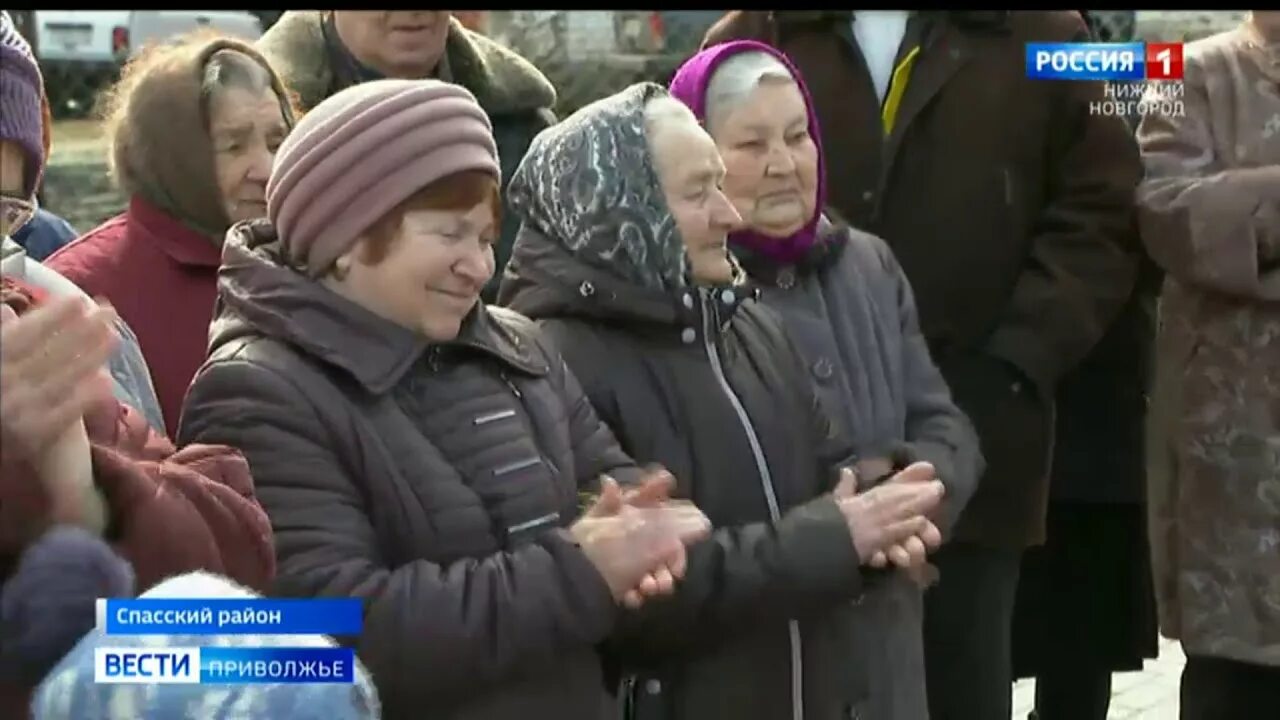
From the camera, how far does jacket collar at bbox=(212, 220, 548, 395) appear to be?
1.46 m

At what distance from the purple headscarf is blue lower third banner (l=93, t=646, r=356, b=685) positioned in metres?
0.62

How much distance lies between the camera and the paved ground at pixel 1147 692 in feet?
7.02

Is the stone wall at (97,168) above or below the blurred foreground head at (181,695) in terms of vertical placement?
above

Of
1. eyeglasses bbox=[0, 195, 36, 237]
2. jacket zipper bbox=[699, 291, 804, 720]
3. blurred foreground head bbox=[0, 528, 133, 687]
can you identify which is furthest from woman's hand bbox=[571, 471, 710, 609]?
eyeglasses bbox=[0, 195, 36, 237]

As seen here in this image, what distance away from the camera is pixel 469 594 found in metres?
1.47

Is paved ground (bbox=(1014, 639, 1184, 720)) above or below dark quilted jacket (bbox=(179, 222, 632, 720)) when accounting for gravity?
below

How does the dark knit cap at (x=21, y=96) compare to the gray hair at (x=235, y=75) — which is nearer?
the dark knit cap at (x=21, y=96)

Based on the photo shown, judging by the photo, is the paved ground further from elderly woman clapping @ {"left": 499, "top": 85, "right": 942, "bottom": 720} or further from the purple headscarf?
the purple headscarf

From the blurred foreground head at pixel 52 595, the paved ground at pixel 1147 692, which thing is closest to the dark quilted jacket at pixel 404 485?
the blurred foreground head at pixel 52 595

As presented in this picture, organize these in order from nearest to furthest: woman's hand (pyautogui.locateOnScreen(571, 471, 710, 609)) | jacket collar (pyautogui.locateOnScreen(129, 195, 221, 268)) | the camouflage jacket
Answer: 1. woman's hand (pyautogui.locateOnScreen(571, 471, 710, 609))
2. jacket collar (pyautogui.locateOnScreen(129, 195, 221, 268))
3. the camouflage jacket

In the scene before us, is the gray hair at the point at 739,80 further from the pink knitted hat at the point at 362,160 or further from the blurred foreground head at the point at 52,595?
the blurred foreground head at the point at 52,595

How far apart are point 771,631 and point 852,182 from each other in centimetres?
46

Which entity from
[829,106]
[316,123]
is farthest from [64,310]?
[829,106]

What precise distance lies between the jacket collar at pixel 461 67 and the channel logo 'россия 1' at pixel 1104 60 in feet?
1.53
